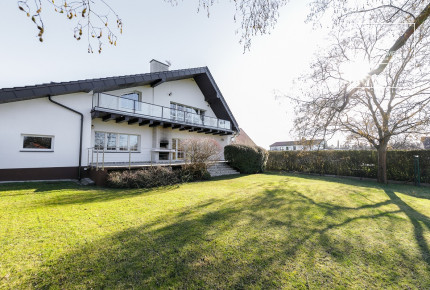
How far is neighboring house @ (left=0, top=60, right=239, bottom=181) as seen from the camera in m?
8.95

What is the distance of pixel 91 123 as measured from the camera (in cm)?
1184

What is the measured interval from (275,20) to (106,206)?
5.95 meters

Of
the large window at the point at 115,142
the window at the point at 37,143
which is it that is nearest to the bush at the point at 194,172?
the large window at the point at 115,142

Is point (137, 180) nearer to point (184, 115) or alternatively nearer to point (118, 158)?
point (118, 158)

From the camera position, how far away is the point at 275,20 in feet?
12.0

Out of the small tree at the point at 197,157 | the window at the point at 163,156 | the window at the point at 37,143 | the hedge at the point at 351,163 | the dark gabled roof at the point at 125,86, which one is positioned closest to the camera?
the dark gabled roof at the point at 125,86

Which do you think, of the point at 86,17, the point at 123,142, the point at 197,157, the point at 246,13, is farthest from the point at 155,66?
the point at 86,17

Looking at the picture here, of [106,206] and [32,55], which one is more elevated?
[32,55]

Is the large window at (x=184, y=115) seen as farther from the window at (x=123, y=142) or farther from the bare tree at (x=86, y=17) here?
the bare tree at (x=86, y=17)

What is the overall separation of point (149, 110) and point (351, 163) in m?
15.5

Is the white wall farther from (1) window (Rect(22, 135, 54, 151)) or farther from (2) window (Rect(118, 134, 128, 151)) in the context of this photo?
(2) window (Rect(118, 134, 128, 151))

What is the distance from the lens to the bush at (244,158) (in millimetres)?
15281

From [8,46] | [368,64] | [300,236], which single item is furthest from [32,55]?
[368,64]

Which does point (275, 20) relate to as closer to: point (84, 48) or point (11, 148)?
point (84, 48)
